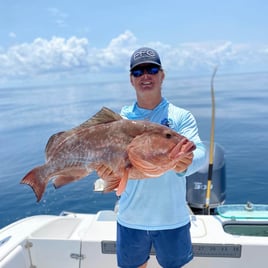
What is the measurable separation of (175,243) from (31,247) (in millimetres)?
1620

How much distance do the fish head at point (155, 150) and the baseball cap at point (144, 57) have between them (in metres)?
0.60

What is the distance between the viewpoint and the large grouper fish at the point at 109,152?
2055mm

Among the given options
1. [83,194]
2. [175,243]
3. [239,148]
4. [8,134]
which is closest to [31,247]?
[175,243]

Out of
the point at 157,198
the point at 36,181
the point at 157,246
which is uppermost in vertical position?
the point at 36,181

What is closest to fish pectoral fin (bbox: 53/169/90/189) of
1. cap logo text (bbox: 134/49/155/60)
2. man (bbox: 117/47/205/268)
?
man (bbox: 117/47/205/268)

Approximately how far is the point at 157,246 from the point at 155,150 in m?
0.92

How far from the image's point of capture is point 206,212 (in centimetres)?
462

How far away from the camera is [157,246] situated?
2570 millimetres

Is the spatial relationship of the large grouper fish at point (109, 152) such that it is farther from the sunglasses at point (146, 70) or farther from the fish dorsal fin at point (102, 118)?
the sunglasses at point (146, 70)

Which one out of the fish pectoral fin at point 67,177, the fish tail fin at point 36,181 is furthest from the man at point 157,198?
the fish tail fin at point 36,181

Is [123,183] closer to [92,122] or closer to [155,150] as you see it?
[155,150]

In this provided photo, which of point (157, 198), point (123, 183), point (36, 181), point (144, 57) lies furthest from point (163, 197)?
point (144, 57)

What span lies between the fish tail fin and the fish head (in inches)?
23.4

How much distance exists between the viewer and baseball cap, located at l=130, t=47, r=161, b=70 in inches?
97.0
